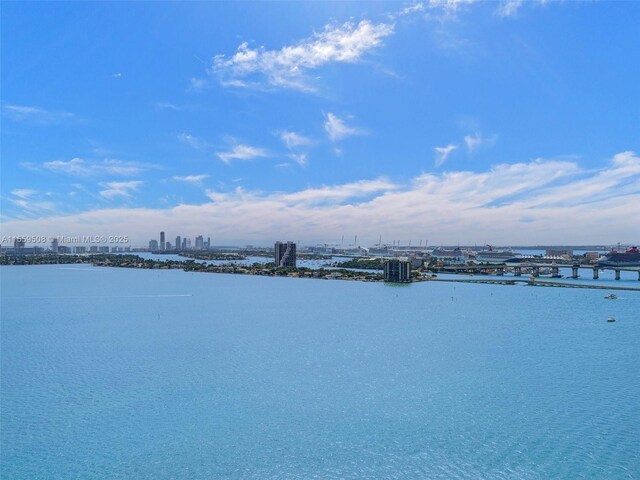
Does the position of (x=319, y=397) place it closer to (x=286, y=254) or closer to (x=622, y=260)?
(x=286, y=254)

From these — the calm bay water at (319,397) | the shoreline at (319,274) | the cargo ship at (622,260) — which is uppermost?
the cargo ship at (622,260)

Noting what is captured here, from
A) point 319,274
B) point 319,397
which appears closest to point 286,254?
point 319,274

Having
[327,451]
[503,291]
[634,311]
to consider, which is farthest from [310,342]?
[503,291]

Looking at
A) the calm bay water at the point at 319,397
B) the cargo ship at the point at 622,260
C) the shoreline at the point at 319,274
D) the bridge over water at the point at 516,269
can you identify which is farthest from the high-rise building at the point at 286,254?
the cargo ship at the point at 622,260

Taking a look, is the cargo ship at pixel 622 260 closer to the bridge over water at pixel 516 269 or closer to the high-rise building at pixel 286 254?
the bridge over water at pixel 516 269

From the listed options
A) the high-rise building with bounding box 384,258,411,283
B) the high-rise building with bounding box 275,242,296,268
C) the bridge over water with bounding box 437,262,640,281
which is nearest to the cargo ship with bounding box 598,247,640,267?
the bridge over water with bounding box 437,262,640,281
